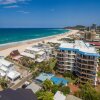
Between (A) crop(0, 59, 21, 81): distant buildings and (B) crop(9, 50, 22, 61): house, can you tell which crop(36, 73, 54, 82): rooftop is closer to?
(A) crop(0, 59, 21, 81): distant buildings

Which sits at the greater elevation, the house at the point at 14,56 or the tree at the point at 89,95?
the house at the point at 14,56

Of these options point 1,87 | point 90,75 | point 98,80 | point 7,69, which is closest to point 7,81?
point 1,87

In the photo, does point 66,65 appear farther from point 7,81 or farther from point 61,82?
point 7,81

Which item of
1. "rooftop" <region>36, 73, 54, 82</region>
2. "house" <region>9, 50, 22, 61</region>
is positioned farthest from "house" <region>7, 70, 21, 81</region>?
"house" <region>9, 50, 22, 61</region>

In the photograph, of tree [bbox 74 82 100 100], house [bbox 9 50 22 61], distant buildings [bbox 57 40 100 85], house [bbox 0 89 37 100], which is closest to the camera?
house [bbox 0 89 37 100]

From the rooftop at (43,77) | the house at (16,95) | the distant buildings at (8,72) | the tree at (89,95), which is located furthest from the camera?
the distant buildings at (8,72)

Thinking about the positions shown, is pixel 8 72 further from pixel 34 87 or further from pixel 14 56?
pixel 14 56

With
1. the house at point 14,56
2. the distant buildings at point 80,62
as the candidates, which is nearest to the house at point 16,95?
the distant buildings at point 80,62

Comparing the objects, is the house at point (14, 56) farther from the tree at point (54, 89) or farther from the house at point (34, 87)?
the tree at point (54, 89)
